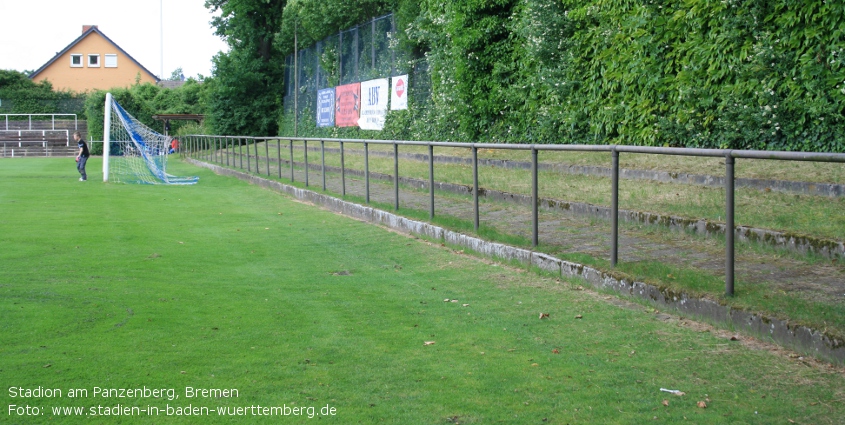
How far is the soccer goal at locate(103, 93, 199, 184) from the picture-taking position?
66.8 ft

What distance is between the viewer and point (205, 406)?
140 inches

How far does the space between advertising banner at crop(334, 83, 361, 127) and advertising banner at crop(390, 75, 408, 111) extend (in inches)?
132

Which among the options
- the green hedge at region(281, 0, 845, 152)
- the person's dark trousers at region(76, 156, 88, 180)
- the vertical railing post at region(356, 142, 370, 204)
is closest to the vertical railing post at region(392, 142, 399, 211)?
the vertical railing post at region(356, 142, 370, 204)

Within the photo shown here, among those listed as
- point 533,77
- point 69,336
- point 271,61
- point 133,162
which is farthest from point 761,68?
point 271,61

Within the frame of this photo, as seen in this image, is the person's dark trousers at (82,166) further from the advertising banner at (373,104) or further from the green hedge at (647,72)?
the advertising banner at (373,104)

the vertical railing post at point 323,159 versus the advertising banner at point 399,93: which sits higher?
the advertising banner at point 399,93

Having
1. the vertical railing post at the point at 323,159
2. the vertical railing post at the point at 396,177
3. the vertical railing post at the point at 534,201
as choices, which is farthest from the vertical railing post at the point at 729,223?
the vertical railing post at the point at 323,159

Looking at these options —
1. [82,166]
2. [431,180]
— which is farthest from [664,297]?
[82,166]

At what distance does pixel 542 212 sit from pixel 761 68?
4.41 m

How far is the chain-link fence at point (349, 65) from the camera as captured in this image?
25.4 metres

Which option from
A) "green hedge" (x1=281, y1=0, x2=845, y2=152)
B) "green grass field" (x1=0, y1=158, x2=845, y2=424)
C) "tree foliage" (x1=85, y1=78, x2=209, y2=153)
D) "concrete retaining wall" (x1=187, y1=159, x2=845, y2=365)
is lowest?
"green grass field" (x1=0, y1=158, x2=845, y2=424)

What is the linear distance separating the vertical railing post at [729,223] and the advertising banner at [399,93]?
2040 cm

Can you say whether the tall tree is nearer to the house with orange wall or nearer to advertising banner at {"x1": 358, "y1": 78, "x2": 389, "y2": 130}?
advertising banner at {"x1": 358, "y1": 78, "x2": 389, "y2": 130}

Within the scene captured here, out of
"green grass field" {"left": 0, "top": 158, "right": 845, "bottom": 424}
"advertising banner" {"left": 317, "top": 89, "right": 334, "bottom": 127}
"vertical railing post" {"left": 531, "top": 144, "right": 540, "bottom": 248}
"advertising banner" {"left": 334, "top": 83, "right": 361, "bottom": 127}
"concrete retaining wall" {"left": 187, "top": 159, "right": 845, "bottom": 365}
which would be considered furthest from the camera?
"advertising banner" {"left": 317, "top": 89, "right": 334, "bottom": 127}
